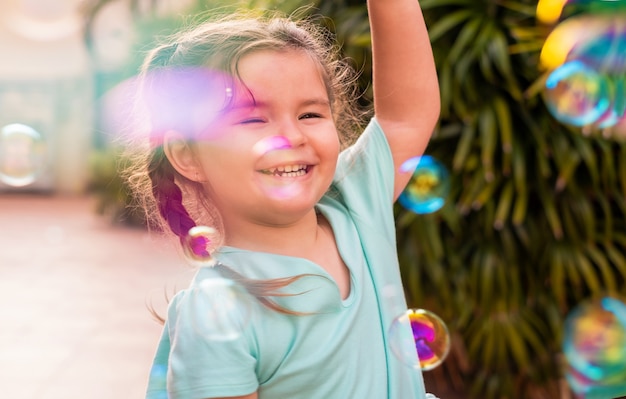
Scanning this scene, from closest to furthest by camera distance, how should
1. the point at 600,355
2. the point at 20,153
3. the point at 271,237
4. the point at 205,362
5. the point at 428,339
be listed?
Answer: 1. the point at 205,362
2. the point at 271,237
3. the point at 428,339
4. the point at 600,355
5. the point at 20,153

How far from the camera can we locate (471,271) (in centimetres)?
249

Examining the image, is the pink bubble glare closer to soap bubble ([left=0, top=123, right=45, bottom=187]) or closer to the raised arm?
the raised arm

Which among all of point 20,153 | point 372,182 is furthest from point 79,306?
point 372,182

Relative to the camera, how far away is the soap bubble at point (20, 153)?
210cm

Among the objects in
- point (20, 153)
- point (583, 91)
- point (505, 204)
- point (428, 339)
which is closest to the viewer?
point (428, 339)

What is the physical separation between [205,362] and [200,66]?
39cm

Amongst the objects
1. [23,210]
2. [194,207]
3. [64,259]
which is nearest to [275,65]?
[194,207]

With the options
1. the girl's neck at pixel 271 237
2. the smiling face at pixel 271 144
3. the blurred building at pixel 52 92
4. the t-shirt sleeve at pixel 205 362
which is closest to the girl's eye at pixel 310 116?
the smiling face at pixel 271 144

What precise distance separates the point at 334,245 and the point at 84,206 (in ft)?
25.2

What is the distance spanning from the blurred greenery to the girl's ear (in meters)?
1.32

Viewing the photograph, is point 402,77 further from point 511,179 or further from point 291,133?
point 511,179

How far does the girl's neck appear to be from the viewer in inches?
43.4

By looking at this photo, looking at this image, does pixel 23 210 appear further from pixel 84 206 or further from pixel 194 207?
pixel 194 207

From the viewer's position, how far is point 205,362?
39.1 inches
